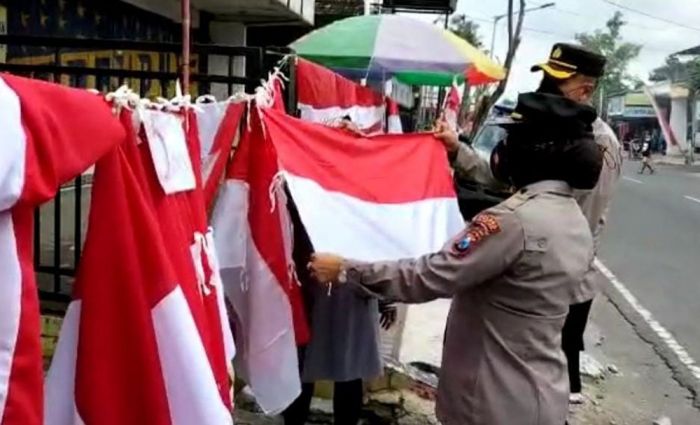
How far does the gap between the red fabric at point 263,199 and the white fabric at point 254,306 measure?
0.02m

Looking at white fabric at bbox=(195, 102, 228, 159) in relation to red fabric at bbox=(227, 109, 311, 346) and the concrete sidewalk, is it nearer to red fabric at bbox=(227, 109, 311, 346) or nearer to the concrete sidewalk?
red fabric at bbox=(227, 109, 311, 346)

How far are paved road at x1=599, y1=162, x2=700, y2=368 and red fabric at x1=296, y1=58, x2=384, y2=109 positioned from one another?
12.1 ft

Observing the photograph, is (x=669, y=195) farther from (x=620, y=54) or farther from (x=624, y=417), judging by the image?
(x=620, y=54)

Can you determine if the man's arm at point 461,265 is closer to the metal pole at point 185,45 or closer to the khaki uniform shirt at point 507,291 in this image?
the khaki uniform shirt at point 507,291

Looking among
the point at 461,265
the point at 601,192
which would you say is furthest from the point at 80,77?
the point at 601,192

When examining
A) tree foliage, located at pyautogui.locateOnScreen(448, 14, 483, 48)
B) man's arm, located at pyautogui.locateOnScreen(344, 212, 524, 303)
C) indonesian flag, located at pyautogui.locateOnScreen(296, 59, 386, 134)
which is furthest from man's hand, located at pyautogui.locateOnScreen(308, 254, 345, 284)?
tree foliage, located at pyautogui.locateOnScreen(448, 14, 483, 48)

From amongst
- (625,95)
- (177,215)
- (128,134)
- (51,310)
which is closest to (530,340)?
(177,215)

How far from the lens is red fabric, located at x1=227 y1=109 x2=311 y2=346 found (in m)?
3.22

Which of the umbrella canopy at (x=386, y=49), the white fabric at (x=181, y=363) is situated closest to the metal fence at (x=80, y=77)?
the white fabric at (x=181, y=363)

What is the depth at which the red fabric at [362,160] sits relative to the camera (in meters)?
3.30

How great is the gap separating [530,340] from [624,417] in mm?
3276

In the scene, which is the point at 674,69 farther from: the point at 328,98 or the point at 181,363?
the point at 181,363

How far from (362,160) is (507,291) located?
1.06 metres

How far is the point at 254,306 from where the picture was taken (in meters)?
3.27
